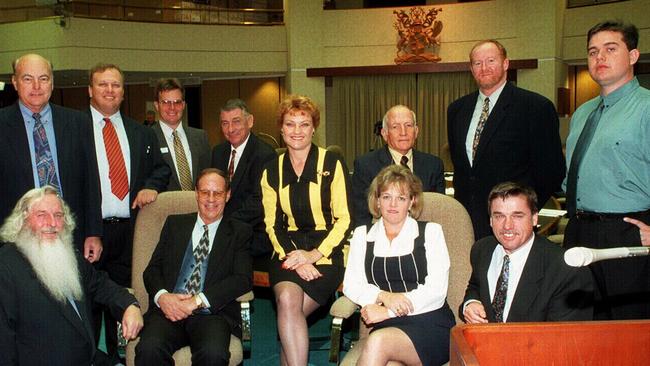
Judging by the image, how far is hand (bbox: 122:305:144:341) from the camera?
2961 millimetres

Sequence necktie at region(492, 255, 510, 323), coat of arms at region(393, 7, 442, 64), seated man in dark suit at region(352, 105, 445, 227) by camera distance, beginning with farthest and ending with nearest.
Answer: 1. coat of arms at region(393, 7, 442, 64)
2. seated man in dark suit at region(352, 105, 445, 227)
3. necktie at region(492, 255, 510, 323)

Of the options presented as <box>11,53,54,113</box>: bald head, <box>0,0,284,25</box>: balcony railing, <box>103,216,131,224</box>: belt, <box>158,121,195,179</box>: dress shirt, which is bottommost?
<box>103,216,131,224</box>: belt

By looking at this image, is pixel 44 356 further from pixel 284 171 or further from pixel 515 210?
pixel 515 210

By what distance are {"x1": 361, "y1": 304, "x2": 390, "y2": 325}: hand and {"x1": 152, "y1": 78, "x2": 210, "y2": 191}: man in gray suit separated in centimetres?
189

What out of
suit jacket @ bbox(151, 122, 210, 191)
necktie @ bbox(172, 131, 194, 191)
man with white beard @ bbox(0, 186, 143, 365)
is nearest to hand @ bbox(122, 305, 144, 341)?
man with white beard @ bbox(0, 186, 143, 365)

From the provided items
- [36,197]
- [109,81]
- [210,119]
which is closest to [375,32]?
[210,119]

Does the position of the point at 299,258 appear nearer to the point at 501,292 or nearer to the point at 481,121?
the point at 501,292

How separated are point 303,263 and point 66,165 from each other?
4.19 feet

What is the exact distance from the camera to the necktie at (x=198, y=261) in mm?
3402

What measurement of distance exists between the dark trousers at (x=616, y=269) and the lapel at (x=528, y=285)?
37cm

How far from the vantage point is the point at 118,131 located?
3.92 metres

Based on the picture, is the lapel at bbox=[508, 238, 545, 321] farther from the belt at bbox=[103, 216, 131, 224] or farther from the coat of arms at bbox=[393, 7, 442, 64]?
the coat of arms at bbox=[393, 7, 442, 64]

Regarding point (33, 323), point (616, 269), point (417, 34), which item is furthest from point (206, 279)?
point (417, 34)

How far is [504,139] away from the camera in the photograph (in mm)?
3668
